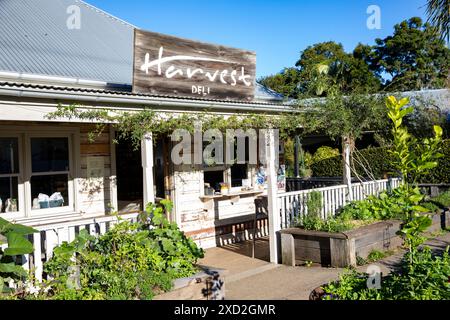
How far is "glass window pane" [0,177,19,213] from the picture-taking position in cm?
770

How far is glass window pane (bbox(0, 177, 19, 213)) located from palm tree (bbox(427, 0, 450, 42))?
7.62 metres

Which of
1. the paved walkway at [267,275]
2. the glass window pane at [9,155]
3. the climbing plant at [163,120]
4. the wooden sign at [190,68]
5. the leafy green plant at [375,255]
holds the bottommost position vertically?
the paved walkway at [267,275]

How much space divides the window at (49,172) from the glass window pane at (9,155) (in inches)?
10.3

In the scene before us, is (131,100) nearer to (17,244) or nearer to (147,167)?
(147,167)

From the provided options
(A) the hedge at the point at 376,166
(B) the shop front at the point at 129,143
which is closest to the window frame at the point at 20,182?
(B) the shop front at the point at 129,143

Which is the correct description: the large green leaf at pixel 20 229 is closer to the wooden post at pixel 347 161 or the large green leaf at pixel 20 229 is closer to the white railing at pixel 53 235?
the white railing at pixel 53 235

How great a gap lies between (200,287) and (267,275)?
2114 mm

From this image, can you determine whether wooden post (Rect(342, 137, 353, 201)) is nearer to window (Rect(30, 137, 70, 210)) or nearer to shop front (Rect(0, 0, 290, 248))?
shop front (Rect(0, 0, 290, 248))

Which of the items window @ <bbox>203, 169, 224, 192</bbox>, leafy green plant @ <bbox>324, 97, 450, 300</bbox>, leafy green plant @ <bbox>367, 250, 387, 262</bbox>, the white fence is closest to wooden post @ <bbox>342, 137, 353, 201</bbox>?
the white fence

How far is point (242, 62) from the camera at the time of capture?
30.3 ft

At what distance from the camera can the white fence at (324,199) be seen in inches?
336

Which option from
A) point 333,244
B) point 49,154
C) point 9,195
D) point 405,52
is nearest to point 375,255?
point 333,244

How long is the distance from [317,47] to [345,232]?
3937 cm
